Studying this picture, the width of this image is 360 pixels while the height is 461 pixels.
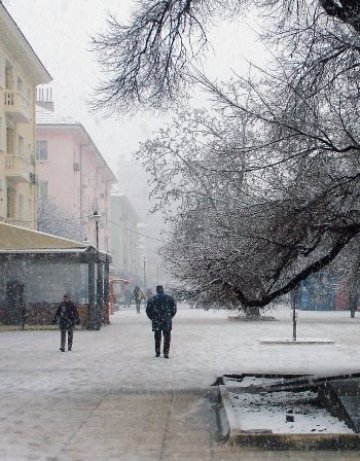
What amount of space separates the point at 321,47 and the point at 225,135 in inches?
66.4

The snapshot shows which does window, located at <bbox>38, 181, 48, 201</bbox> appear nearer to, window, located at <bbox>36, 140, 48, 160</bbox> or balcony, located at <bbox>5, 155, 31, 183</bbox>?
window, located at <bbox>36, 140, 48, 160</bbox>

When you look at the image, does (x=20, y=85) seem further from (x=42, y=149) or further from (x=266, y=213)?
(x=266, y=213)

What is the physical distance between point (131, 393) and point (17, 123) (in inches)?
1077

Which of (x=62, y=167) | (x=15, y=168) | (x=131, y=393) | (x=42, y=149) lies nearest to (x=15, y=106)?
(x=15, y=168)

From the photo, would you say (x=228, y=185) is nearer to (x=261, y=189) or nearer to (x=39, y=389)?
(x=261, y=189)

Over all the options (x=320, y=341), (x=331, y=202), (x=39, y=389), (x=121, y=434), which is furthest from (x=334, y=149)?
(x=320, y=341)

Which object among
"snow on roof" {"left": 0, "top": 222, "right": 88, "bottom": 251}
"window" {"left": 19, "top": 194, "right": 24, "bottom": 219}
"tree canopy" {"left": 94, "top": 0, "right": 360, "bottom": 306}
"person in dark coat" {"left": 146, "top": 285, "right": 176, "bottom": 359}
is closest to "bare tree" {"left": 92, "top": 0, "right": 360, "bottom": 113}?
"tree canopy" {"left": 94, "top": 0, "right": 360, "bottom": 306}

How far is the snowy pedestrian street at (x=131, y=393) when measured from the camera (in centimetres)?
738

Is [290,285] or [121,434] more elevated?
[290,285]

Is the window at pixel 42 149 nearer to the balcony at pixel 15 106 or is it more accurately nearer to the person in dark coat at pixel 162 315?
the balcony at pixel 15 106

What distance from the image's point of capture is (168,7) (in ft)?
31.9

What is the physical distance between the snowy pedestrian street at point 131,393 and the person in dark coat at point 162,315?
1.34ft

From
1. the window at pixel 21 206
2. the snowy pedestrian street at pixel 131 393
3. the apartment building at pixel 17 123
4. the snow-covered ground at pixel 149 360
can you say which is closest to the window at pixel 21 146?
the apartment building at pixel 17 123

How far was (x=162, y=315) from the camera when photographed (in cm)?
1655
